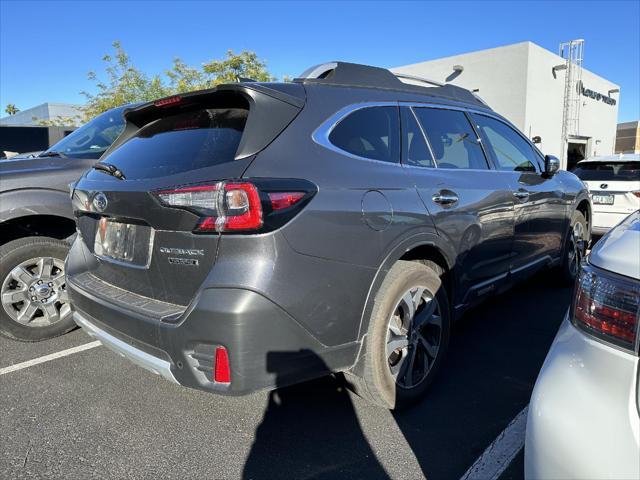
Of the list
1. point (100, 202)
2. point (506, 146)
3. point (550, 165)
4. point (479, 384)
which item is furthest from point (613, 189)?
point (100, 202)

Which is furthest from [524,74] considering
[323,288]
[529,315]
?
[323,288]

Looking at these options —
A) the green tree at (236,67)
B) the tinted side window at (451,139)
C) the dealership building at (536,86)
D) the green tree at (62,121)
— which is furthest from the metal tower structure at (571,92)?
the green tree at (62,121)

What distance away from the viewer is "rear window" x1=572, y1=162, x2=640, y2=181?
292 inches

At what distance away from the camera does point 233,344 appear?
2051 mm

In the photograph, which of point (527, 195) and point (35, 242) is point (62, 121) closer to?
point (35, 242)

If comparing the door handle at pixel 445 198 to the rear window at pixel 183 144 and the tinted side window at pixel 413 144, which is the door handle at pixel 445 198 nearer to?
the tinted side window at pixel 413 144

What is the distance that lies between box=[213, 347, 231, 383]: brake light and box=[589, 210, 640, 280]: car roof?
1.49 m

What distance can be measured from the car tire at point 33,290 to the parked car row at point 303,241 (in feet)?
0.11

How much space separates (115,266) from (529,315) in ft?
12.5

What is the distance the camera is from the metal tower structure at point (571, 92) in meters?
21.7

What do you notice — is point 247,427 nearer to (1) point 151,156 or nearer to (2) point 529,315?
(1) point 151,156

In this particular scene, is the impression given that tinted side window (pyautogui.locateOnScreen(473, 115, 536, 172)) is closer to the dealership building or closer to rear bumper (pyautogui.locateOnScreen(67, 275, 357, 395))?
rear bumper (pyautogui.locateOnScreen(67, 275, 357, 395))

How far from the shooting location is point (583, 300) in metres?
1.63

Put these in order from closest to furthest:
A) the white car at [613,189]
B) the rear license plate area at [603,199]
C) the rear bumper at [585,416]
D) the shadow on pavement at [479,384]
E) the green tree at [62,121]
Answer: the rear bumper at [585,416], the shadow on pavement at [479,384], the white car at [613,189], the rear license plate area at [603,199], the green tree at [62,121]
